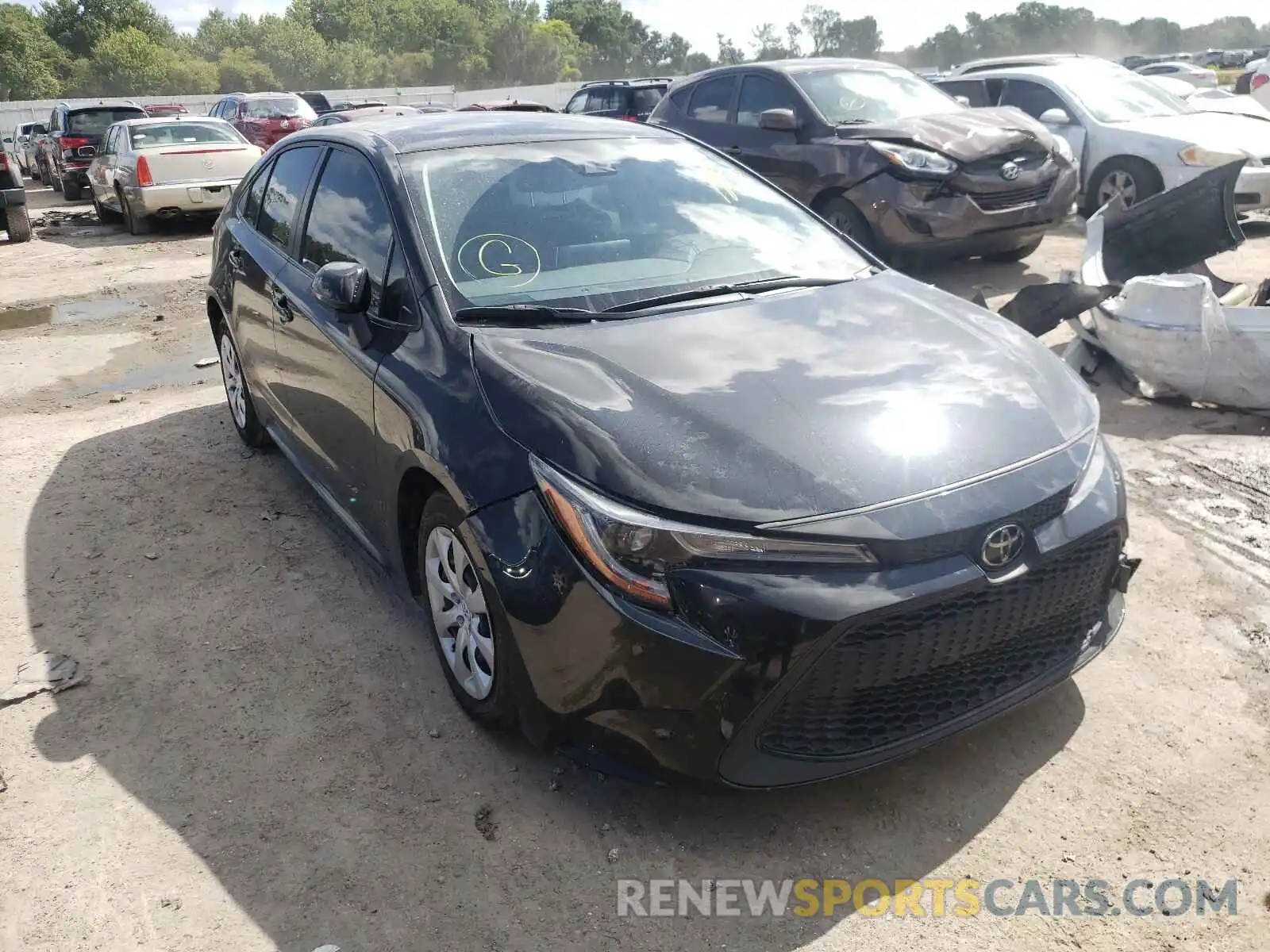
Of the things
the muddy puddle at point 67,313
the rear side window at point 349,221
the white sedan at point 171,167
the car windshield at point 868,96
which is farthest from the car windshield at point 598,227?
the white sedan at point 171,167

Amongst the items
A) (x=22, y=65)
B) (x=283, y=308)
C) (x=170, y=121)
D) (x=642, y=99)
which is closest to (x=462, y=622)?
(x=283, y=308)

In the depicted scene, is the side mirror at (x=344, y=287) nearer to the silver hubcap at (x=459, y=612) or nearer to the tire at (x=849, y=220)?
the silver hubcap at (x=459, y=612)

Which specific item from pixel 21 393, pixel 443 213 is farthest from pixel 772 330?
pixel 21 393

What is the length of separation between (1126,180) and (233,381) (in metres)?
8.41

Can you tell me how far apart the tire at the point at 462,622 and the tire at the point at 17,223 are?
43.5 ft

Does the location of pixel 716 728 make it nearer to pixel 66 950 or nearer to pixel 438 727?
pixel 438 727

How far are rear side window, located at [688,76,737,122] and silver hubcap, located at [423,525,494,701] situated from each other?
7.12 m

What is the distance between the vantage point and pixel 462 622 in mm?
3008

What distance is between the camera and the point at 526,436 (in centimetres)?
262

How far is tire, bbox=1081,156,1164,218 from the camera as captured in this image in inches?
373

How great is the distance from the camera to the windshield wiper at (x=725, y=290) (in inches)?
127

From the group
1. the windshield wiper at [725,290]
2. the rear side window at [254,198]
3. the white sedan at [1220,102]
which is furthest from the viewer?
the white sedan at [1220,102]

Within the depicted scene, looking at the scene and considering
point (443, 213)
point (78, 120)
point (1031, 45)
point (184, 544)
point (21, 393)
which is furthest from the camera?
point (1031, 45)

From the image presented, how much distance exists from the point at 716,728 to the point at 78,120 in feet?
66.2
